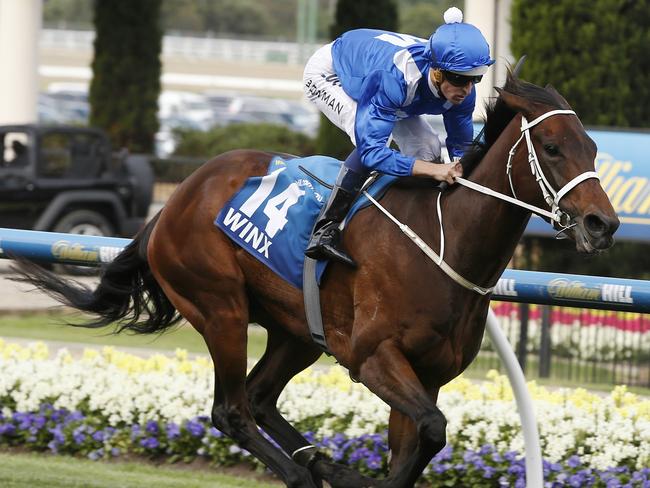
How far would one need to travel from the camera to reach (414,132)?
15.3 feet

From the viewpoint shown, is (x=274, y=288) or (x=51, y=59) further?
(x=51, y=59)

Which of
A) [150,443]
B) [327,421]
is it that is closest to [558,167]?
[327,421]

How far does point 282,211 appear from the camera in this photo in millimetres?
4773

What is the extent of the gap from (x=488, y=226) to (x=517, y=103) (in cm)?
42

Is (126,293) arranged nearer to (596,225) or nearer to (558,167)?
(558,167)

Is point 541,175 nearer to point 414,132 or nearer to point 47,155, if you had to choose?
point 414,132

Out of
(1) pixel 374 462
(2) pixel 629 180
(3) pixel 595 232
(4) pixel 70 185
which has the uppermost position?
(3) pixel 595 232

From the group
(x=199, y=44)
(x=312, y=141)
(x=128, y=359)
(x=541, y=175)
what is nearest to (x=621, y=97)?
(x=128, y=359)

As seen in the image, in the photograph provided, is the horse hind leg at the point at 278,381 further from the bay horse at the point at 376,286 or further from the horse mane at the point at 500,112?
the horse mane at the point at 500,112

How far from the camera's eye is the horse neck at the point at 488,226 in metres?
4.16

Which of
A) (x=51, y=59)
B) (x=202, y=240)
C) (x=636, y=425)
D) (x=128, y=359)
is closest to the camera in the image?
(x=202, y=240)

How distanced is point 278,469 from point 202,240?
0.96m

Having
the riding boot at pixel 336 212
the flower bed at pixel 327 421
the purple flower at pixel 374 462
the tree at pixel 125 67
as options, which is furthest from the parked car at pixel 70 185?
the riding boot at pixel 336 212

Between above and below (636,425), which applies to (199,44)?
below
